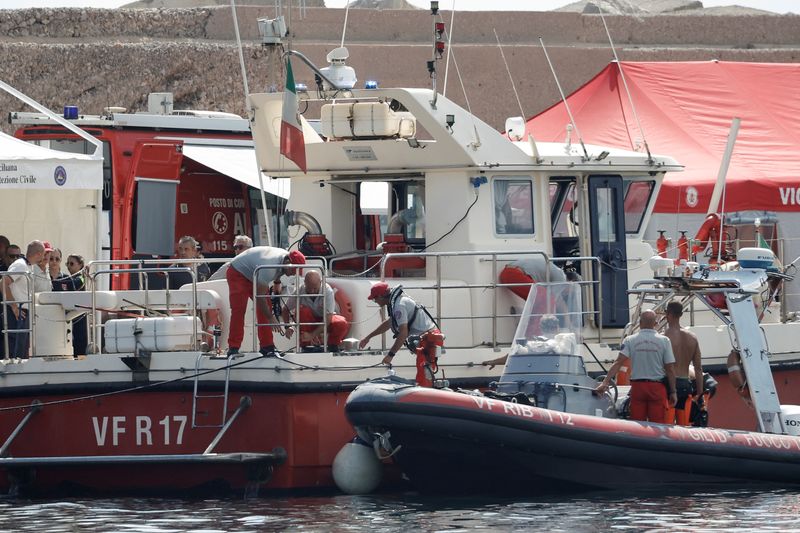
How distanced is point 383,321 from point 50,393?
2.41m

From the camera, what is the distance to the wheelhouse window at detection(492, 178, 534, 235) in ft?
40.2

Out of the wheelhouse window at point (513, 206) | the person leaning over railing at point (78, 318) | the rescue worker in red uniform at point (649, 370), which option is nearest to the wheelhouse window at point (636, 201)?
the wheelhouse window at point (513, 206)

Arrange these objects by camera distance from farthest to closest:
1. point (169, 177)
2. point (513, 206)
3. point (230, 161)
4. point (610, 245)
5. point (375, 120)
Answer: point (230, 161) → point (169, 177) → point (610, 245) → point (513, 206) → point (375, 120)

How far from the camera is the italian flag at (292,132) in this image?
11883 millimetres

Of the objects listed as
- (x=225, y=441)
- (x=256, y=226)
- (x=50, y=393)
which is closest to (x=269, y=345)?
(x=225, y=441)

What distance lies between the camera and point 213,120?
63.2ft

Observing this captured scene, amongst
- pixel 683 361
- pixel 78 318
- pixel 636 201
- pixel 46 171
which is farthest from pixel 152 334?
pixel 636 201

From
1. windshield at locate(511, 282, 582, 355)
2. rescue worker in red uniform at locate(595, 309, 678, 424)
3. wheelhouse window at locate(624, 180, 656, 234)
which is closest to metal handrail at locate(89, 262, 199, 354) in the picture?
windshield at locate(511, 282, 582, 355)

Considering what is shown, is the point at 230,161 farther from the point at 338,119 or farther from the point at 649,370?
the point at 649,370

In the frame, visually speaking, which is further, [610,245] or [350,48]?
[350,48]

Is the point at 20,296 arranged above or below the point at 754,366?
above

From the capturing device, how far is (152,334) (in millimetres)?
10984

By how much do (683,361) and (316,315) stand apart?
2.64 metres

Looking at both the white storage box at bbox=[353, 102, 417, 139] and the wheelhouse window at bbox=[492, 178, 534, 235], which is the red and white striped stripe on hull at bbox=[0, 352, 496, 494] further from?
the white storage box at bbox=[353, 102, 417, 139]
